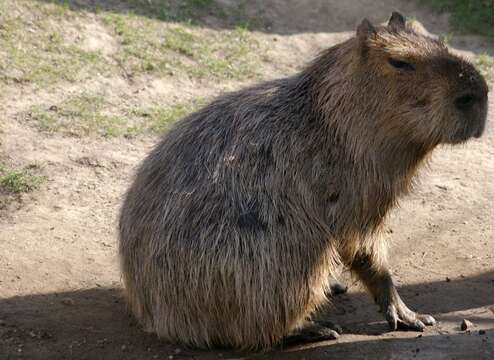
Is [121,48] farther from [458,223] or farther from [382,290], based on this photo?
[382,290]

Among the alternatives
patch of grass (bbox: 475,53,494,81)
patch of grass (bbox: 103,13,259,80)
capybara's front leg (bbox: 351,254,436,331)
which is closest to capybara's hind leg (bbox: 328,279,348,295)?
capybara's front leg (bbox: 351,254,436,331)

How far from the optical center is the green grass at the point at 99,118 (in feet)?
22.5

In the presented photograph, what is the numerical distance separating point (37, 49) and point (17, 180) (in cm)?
195

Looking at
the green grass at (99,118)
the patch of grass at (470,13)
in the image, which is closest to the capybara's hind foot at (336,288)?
the green grass at (99,118)

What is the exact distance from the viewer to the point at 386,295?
4824 mm

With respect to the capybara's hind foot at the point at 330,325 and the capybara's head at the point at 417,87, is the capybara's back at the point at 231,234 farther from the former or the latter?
the capybara's head at the point at 417,87

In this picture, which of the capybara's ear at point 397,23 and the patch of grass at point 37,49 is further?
the patch of grass at point 37,49

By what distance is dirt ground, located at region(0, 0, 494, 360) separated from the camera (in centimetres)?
456

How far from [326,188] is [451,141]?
68cm

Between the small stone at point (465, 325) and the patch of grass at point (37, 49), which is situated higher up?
the patch of grass at point (37, 49)

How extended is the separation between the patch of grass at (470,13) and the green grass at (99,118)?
3.85 m

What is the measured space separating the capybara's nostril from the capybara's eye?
280 millimetres

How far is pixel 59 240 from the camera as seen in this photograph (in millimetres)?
5609

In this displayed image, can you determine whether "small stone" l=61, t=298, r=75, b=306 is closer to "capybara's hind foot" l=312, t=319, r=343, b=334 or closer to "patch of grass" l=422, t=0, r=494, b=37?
"capybara's hind foot" l=312, t=319, r=343, b=334
